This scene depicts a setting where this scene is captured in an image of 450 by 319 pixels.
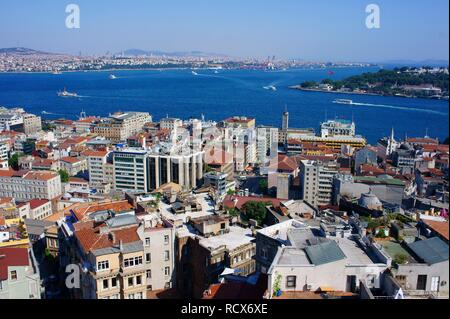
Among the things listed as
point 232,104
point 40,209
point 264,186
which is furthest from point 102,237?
point 232,104

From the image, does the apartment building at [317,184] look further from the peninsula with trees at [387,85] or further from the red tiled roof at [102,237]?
the peninsula with trees at [387,85]

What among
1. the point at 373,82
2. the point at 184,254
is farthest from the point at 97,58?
the point at 184,254

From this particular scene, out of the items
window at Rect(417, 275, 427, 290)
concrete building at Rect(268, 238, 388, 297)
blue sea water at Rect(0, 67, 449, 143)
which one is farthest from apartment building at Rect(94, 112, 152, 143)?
window at Rect(417, 275, 427, 290)

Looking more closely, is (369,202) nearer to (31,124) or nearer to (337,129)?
(337,129)

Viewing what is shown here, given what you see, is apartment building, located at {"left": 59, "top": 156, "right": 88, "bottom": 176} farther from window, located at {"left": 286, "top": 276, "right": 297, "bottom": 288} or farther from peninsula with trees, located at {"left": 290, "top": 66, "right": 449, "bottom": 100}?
peninsula with trees, located at {"left": 290, "top": 66, "right": 449, "bottom": 100}
